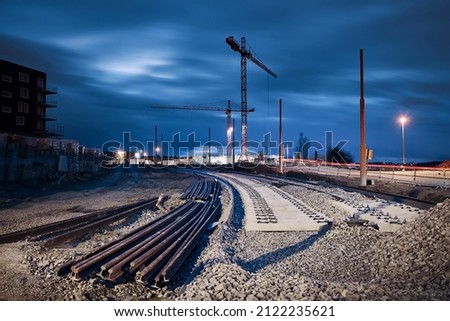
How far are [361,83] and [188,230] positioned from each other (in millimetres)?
13801

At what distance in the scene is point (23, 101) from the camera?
2173 inches

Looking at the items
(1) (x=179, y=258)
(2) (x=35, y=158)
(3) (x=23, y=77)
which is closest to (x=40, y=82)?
(3) (x=23, y=77)

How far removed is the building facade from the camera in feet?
168

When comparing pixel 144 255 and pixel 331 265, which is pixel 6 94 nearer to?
pixel 144 255

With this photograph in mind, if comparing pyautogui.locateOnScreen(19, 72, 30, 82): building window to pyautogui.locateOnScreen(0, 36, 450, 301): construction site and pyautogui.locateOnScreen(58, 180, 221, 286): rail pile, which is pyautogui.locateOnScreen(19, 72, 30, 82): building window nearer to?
pyautogui.locateOnScreen(0, 36, 450, 301): construction site

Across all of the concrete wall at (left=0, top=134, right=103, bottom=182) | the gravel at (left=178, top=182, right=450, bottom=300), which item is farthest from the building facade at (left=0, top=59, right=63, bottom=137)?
the gravel at (left=178, top=182, right=450, bottom=300)

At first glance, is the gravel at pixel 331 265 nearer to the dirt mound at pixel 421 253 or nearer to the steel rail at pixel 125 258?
the dirt mound at pixel 421 253

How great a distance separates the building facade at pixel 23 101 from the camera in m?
51.3

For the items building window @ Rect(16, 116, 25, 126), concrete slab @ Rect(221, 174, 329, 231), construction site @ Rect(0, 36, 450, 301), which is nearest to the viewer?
construction site @ Rect(0, 36, 450, 301)
